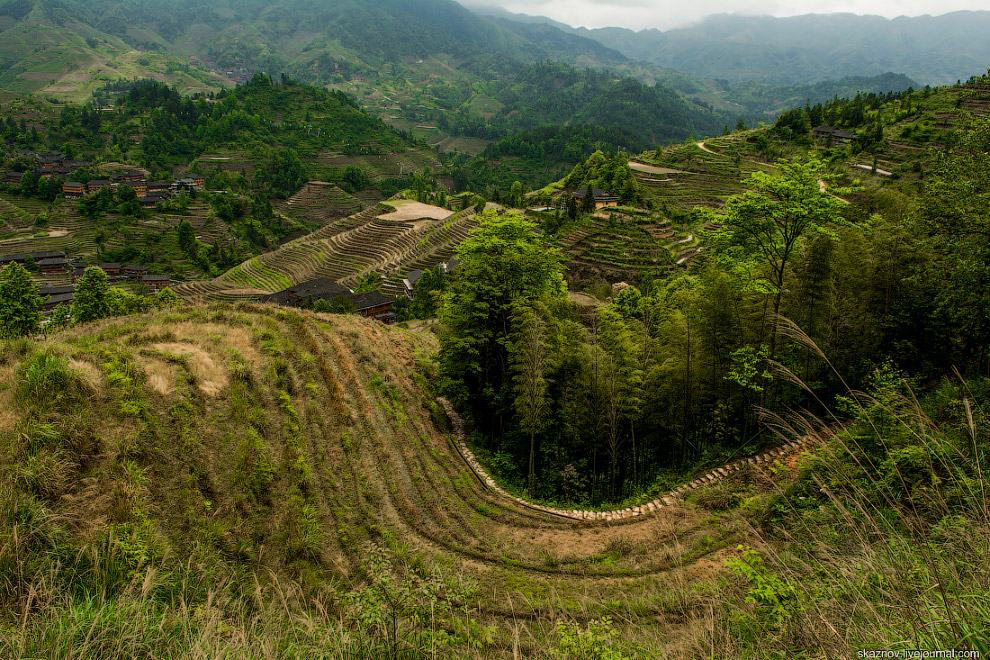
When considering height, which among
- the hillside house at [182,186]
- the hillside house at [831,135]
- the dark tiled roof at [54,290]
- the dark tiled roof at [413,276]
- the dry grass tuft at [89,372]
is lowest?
the dark tiled roof at [54,290]

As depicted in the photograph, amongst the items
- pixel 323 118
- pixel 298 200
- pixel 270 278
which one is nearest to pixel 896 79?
pixel 323 118

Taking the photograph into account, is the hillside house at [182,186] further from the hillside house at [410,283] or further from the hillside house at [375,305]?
the hillside house at [375,305]

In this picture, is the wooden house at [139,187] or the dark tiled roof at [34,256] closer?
the dark tiled roof at [34,256]

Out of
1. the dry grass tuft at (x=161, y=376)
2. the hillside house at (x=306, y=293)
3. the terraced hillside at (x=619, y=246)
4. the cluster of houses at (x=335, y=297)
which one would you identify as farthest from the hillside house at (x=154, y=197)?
the dry grass tuft at (x=161, y=376)

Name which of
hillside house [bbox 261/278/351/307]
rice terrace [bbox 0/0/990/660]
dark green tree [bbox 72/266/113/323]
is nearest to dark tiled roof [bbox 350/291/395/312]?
hillside house [bbox 261/278/351/307]

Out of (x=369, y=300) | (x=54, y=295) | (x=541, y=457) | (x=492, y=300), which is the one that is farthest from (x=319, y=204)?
(x=541, y=457)

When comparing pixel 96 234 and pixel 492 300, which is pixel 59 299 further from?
pixel 492 300

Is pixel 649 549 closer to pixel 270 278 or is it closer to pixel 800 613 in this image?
pixel 800 613

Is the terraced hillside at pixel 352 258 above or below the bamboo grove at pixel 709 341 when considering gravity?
below
